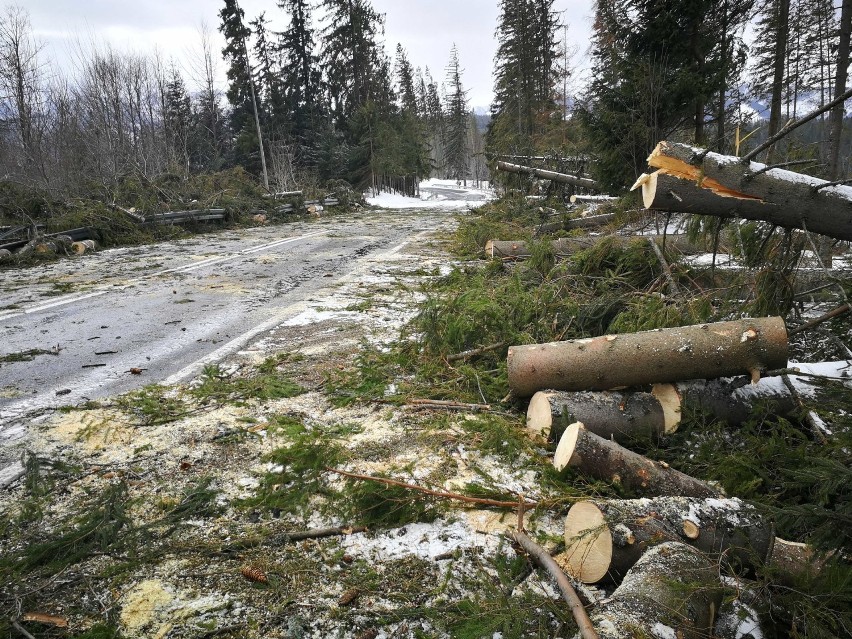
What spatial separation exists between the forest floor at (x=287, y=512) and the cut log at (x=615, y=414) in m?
0.17

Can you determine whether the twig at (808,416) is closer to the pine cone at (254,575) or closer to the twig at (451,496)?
the twig at (451,496)

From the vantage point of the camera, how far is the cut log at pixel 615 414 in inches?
125

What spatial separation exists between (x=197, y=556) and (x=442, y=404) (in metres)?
2.09

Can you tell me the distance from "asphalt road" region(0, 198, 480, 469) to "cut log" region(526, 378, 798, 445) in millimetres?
3519

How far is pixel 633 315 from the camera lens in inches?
170

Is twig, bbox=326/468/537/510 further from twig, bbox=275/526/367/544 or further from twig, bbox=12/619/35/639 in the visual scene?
twig, bbox=12/619/35/639

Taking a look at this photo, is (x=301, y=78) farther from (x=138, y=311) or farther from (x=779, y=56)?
(x=138, y=311)

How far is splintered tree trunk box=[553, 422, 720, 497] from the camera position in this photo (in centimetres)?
263

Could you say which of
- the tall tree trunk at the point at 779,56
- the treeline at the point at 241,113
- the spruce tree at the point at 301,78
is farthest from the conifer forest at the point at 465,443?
the spruce tree at the point at 301,78

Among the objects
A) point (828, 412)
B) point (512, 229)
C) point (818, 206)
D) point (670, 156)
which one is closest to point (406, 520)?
point (828, 412)

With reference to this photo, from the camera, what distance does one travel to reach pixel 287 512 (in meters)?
2.70

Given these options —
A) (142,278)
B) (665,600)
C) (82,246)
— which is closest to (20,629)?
(665,600)

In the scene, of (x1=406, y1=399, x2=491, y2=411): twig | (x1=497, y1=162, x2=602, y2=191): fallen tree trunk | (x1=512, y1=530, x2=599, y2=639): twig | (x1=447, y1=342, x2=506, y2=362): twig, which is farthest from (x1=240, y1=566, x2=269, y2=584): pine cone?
(x1=497, y1=162, x2=602, y2=191): fallen tree trunk

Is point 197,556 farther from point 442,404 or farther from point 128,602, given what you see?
point 442,404
